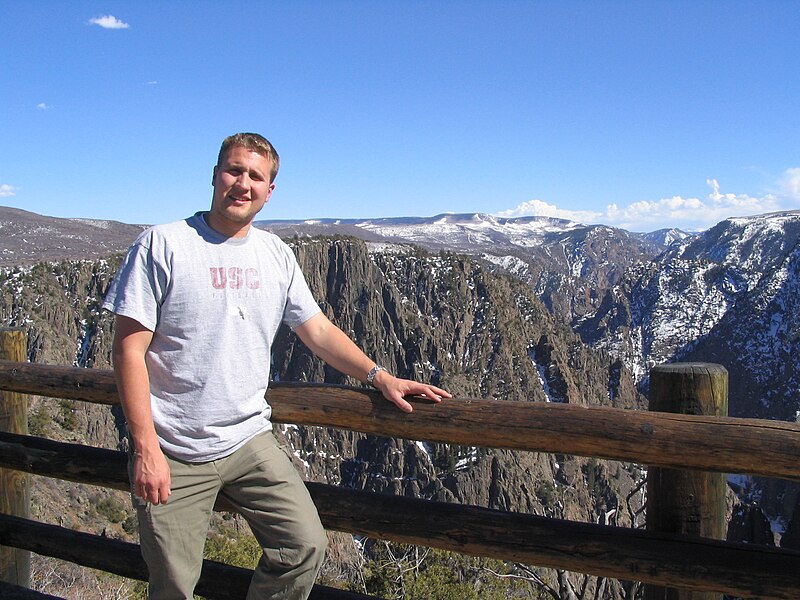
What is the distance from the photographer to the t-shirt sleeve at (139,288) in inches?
126


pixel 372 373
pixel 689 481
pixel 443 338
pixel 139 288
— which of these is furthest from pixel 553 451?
pixel 443 338

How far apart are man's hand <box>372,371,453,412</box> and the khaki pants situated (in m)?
0.66

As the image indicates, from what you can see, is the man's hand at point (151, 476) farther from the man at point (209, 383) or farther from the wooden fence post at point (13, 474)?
the wooden fence post at point (13, 474)

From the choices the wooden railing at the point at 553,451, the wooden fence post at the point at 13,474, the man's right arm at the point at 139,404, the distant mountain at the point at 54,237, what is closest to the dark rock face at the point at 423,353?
the distant mountain at the point at 54,237

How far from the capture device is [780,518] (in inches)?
4016

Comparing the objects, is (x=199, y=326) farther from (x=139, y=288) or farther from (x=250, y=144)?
(x=250, y=144)

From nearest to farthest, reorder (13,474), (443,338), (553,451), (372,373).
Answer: (553,451) < (372,373) < (13,474) < (443,338)

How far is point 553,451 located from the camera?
3.70 m

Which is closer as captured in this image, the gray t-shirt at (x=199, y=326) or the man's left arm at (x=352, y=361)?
the gray t-shirt at (x=199, y=326)

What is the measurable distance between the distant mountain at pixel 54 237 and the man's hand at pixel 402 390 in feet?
342

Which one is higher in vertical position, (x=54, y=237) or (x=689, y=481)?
(x=54, y=237)

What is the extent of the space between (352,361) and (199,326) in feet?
3.16

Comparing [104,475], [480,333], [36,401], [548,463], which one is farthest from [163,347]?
[480,333]

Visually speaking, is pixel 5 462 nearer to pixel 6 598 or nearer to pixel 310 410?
pixel 6 598
